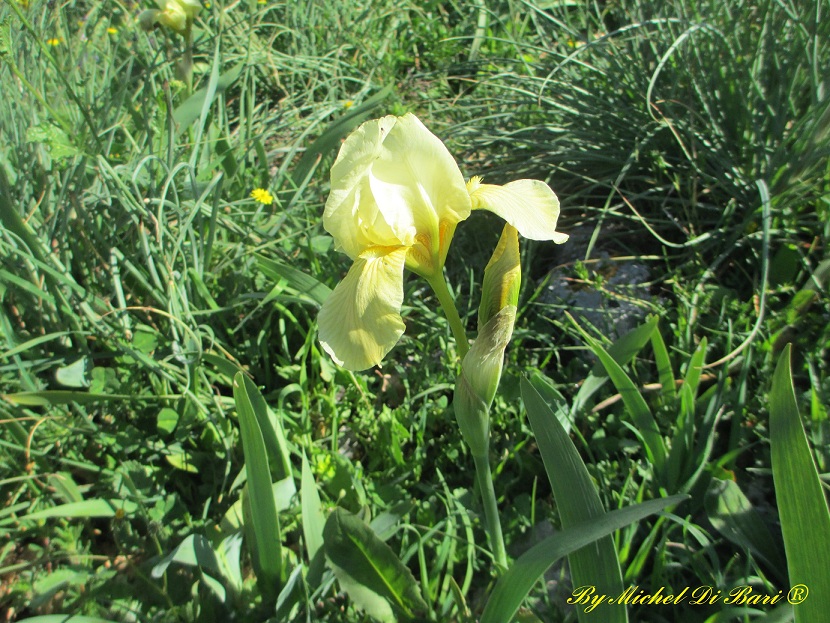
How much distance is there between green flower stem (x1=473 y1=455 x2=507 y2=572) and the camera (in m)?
1.01

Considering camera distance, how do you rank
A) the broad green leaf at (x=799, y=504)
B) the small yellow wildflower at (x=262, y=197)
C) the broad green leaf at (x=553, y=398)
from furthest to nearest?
the small yellow wildflower at (x=262, y=197)
the broad green leaf at (x=553, y=398)
the broad green leaf at (x=799, y=504)

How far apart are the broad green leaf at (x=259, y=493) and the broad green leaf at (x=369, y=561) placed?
0.11 meters

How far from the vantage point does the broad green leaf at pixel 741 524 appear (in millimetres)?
1132

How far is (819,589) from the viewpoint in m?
0.76

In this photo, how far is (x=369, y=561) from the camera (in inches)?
42.7

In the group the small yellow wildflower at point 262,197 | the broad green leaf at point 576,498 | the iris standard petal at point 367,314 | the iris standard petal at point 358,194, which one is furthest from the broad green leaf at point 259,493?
the small yellow wildflower at point 262,197

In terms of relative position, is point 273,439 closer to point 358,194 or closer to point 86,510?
point 86,510

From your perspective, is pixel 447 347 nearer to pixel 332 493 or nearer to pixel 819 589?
pixel 332 493

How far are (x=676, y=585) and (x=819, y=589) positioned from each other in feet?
1.48

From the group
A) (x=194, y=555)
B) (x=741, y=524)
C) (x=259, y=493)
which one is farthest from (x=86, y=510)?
(x=741, y=524)

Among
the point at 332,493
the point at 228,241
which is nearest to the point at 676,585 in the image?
the point at 332,493
